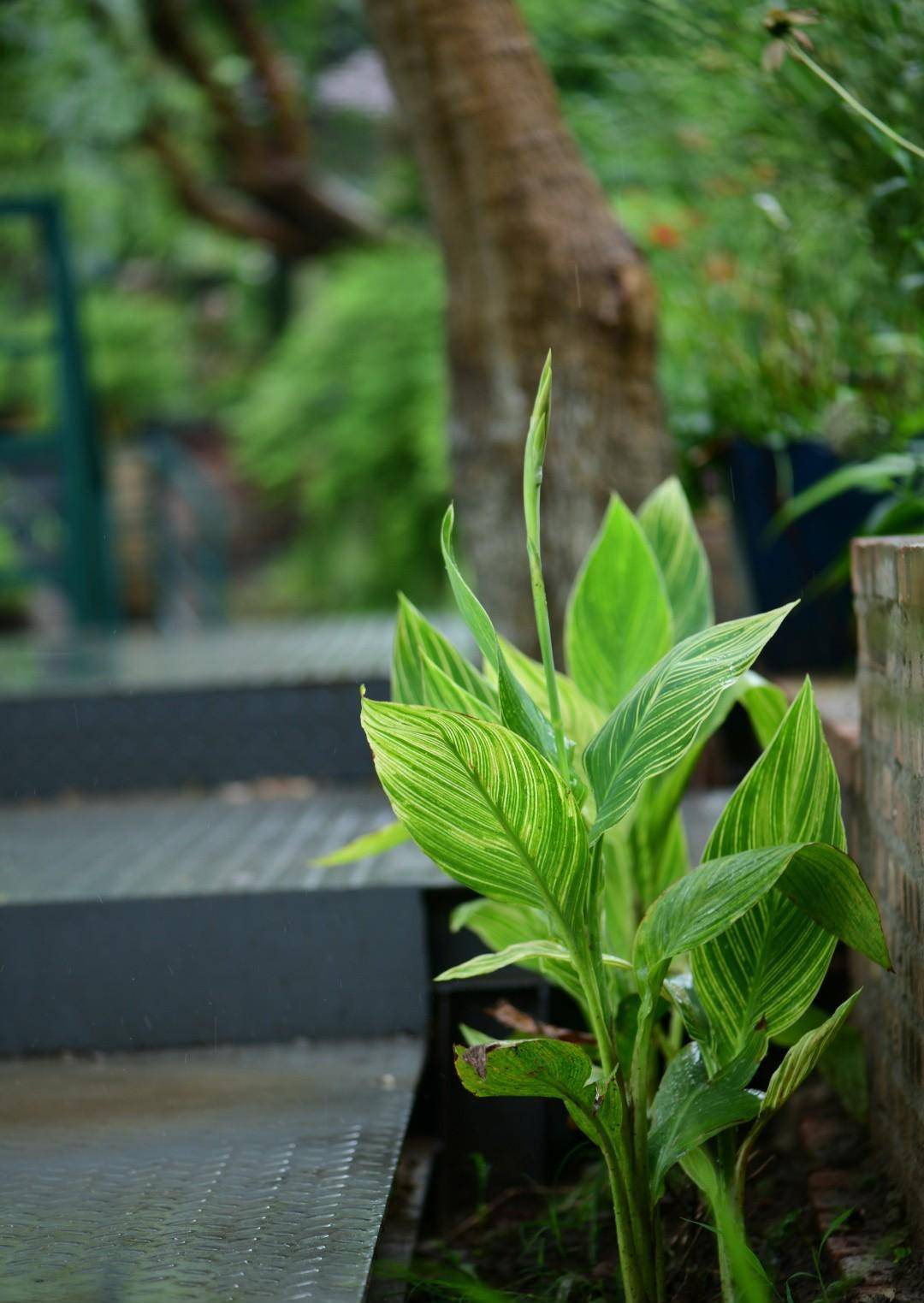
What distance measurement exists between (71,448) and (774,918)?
391 centimetres

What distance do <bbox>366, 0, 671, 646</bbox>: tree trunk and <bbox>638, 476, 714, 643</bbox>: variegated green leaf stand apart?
0.76m

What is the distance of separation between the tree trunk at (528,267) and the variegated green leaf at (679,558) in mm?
757

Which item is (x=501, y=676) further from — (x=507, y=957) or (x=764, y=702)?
(x=764, y=702)

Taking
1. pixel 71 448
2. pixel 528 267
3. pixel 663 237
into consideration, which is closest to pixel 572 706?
pixel 528 267

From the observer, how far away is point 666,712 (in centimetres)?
125

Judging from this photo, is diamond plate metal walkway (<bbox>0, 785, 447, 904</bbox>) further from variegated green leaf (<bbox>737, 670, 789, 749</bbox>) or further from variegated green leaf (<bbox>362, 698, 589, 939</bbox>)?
variegated green leaf (<bbox>362, 698, 589, 939</bbox>)

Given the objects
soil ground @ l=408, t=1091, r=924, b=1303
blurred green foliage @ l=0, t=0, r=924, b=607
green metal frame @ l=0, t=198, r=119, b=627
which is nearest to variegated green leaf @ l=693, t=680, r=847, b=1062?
soil ground @ l=408, t=1091, r=924, b=1303

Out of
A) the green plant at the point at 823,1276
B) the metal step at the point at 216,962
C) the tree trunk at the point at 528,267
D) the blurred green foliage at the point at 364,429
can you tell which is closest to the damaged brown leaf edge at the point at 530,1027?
the green plant at the point at 823,1276

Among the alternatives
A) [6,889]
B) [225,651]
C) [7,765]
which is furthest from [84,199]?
[6,889]

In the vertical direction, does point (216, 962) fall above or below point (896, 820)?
below

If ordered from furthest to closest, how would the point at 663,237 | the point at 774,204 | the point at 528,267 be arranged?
the point at 663,237 < the point at 528,267 < the point at 774,204

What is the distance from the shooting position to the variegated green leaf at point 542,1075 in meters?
1.20

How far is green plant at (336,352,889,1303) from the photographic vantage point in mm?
1190

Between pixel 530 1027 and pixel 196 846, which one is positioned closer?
pixel 530 1027
